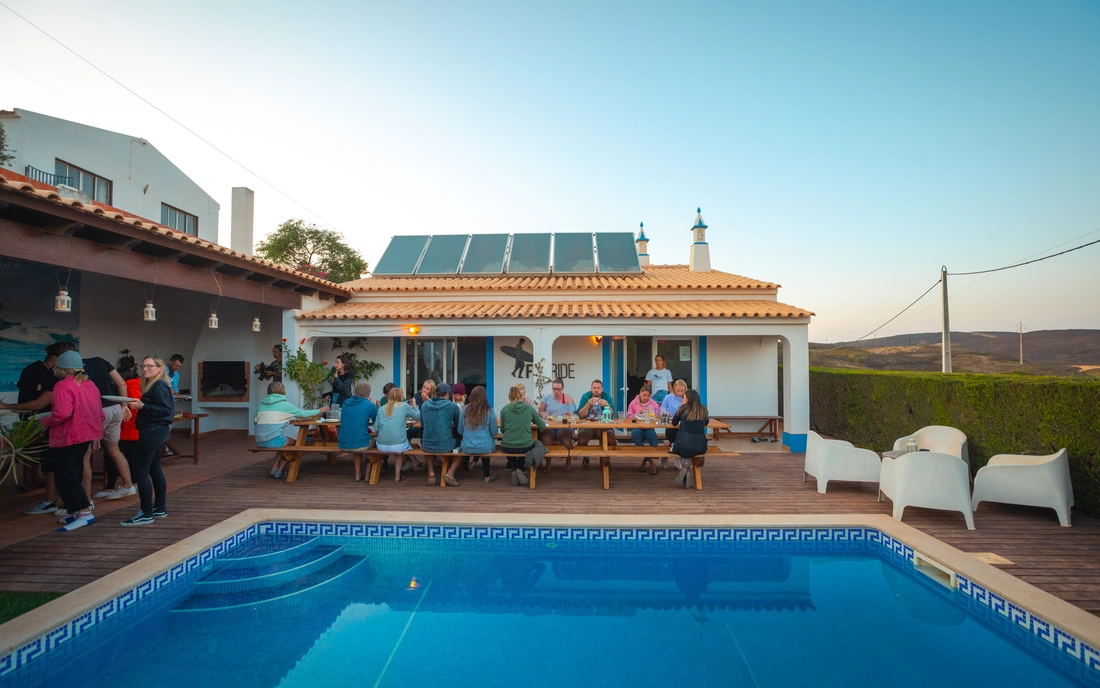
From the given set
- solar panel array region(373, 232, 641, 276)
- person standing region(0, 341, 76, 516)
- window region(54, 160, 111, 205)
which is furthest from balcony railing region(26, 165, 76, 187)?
person standing region(0, 341, 76, 516)

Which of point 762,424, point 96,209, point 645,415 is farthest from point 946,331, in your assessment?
point 96,209

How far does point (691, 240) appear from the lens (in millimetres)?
14320

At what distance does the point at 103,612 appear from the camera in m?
3.34

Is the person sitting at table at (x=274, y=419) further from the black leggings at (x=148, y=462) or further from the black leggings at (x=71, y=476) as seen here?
the black leggings at (x=71, y=476)

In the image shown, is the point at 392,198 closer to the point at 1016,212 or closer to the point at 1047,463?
the point at 1047,463

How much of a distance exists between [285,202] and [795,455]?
22780 mm

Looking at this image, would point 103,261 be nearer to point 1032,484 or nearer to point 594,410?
point 594,410

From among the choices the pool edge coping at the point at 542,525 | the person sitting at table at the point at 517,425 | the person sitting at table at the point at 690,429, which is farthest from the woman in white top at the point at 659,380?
the pool edge coping at the point at 542,525

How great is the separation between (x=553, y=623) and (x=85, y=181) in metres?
21.5

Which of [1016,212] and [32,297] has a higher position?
[1016,212]

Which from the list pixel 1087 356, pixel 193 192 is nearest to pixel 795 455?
pixel 193 192

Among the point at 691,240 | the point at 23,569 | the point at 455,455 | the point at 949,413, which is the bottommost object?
the point at 23,569

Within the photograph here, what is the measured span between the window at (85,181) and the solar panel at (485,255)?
1347 cm

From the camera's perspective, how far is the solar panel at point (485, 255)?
1262 centimetres
